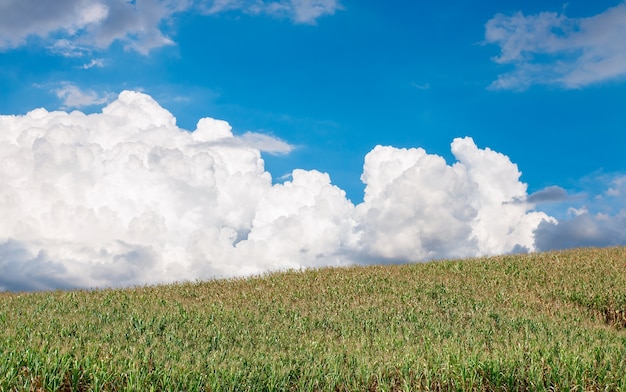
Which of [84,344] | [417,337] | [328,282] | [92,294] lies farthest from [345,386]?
[92,294]

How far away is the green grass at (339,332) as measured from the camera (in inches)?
388

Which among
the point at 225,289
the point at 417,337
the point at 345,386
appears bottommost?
the point at 345,386

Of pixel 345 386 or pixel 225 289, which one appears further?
pixel 225 289

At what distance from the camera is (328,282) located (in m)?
22.7

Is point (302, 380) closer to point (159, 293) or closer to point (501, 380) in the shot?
point (501, 380)

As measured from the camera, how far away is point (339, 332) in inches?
573

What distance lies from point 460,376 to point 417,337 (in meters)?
3.55

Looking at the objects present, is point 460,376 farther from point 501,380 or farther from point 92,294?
point 92,294

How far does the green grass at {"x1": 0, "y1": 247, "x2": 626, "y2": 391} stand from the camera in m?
9.85

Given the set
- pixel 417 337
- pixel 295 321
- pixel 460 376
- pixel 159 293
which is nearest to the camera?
pixel 460 376

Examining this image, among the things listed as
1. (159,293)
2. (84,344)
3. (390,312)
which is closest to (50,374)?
(84,344)

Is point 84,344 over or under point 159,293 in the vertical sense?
under

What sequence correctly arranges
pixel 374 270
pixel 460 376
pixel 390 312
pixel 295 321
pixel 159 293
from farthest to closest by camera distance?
pixel 374 270
pixel 159 293
pixel 390 312
pixel 295 321
pixel 460 376

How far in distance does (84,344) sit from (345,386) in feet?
17.9
